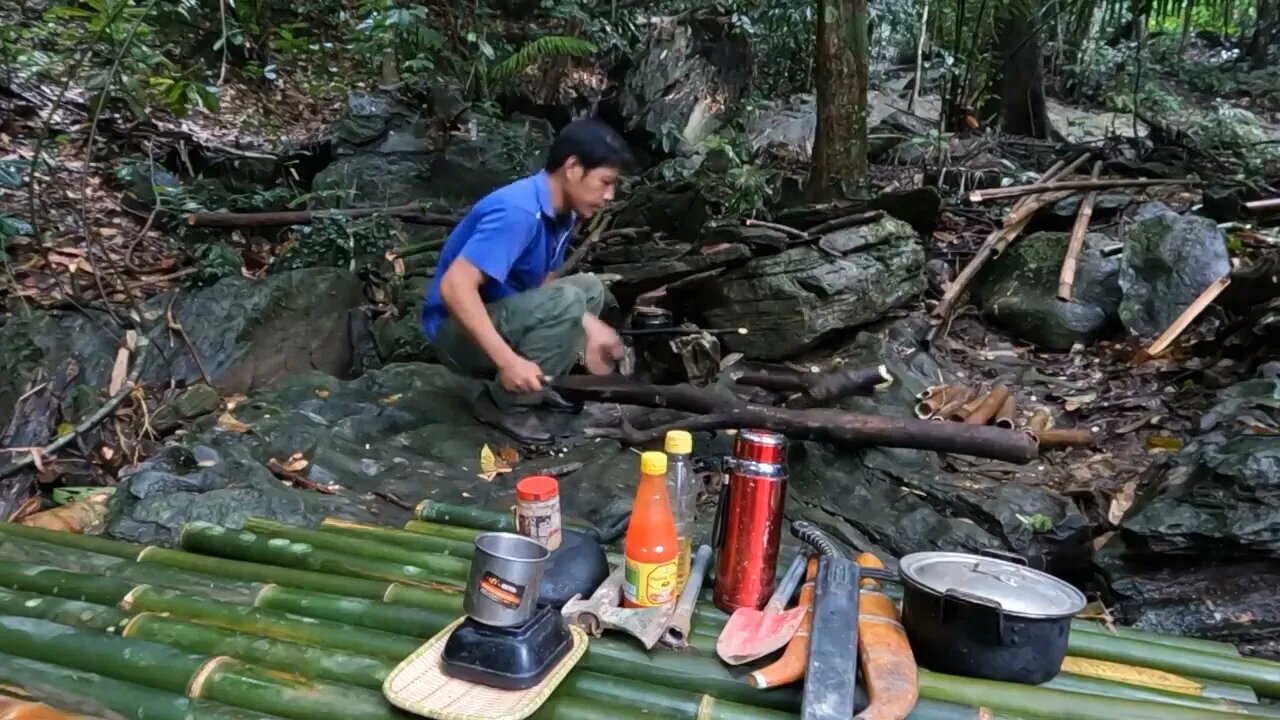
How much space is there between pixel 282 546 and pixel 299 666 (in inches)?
25.4

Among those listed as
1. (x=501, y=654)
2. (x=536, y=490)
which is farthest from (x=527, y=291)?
(x=501, y=654)

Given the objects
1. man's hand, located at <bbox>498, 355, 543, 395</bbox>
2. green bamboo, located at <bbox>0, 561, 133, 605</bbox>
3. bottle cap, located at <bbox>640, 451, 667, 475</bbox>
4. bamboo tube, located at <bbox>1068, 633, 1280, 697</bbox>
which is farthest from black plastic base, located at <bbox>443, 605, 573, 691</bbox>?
man's hand, located at <bbox>498, 355, 543, 395</bbox>

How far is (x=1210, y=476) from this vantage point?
306 centimetres

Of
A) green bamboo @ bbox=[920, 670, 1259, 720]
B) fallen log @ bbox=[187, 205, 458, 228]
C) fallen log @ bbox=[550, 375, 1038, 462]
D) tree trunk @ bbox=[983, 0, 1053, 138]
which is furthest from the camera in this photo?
tree trunk @ bbox=[983, 0, 1053, 138]

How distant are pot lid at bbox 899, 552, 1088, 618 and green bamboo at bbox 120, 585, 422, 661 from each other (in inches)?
38.4

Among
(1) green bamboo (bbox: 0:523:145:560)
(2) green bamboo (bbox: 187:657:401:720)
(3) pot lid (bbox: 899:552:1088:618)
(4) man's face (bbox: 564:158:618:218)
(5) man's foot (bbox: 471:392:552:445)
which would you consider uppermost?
(4) man's face (bbox: 564:158:618:218)

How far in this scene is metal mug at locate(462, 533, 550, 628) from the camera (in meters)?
1.37

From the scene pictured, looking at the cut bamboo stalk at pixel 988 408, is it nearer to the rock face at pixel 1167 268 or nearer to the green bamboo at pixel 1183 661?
the rock face at pixel 1167 268

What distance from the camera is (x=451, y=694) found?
1.33 m

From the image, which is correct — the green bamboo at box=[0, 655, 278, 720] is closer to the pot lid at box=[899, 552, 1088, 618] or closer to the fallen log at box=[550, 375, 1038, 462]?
the pot lid at box=[899, 552, 1088, 618]

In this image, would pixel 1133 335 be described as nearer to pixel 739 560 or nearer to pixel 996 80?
pixel 739 560

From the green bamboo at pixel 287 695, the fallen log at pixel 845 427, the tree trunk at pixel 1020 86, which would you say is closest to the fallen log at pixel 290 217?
the fallen log at pixel 845 427

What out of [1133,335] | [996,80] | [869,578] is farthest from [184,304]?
[996,80]

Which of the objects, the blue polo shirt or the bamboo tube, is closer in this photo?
the bamboo tube
